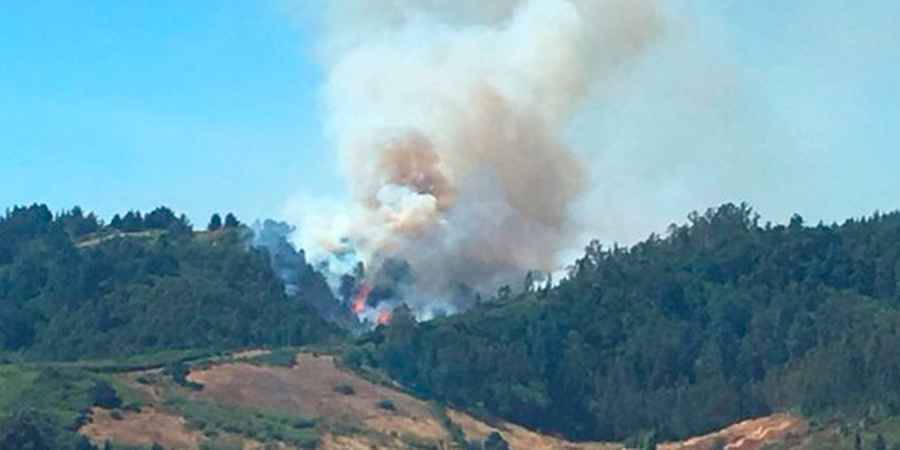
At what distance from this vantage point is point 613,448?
538 ft

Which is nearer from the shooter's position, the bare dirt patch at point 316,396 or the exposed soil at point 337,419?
the exposed soil at point 337,419

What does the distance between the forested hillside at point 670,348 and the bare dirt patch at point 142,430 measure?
26052 millimetres

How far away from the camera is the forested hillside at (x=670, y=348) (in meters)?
167

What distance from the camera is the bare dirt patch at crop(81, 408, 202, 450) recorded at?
481 feet

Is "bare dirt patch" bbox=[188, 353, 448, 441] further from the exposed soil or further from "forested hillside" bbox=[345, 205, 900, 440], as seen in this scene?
"forested hillside" bbox=[345, 205, 900, 440]

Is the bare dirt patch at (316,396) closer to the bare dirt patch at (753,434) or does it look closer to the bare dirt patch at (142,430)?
the bare dirt patch at (142,430)

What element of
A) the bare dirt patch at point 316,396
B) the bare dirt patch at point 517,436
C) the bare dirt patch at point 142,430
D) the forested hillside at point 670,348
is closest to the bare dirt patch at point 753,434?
the forested hillside at point 670,348

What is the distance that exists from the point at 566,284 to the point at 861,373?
44329 mm

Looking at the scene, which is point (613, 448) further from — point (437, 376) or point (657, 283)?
point (657, 283)

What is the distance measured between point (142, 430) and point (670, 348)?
5556cm

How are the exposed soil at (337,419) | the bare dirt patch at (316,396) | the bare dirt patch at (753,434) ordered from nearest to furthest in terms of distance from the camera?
the exposed soil at (337,419), the bare dirt patch at (753,434), the bare dirt patch at (316,396)

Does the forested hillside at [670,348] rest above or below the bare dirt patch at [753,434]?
above

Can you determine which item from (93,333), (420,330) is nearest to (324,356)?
(420,330)

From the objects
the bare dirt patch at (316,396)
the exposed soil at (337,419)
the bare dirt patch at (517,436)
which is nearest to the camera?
the exposed soil at (337,419)
